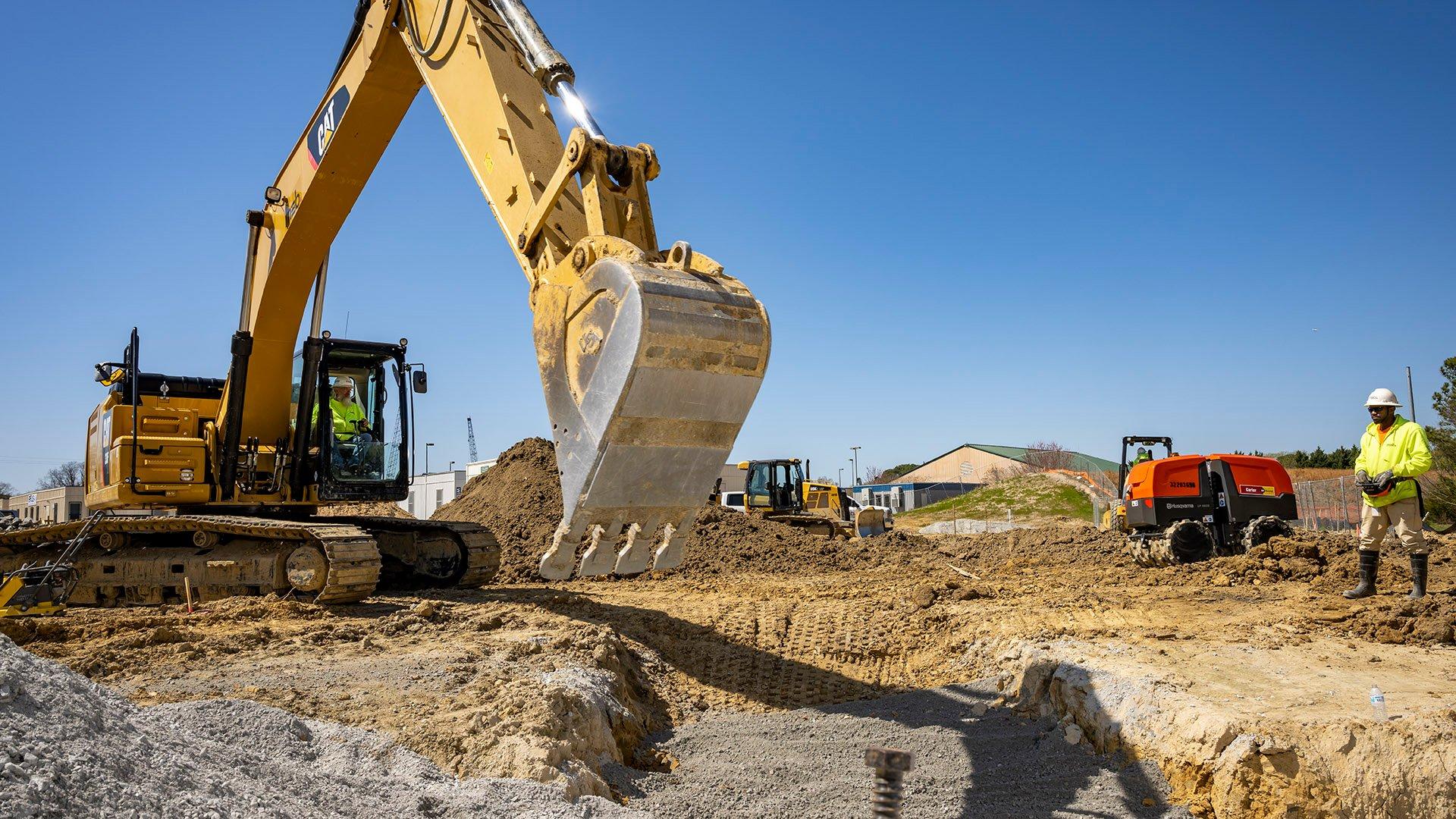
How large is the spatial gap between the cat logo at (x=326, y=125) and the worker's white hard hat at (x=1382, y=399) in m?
8.73

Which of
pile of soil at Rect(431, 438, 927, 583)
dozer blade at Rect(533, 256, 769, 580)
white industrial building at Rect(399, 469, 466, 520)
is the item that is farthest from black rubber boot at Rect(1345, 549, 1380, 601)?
white industrial building at Rect(399, 469, 466, 520)

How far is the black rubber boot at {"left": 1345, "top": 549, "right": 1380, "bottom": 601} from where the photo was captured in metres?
7.75

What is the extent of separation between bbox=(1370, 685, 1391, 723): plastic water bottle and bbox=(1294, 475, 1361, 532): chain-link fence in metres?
18.2

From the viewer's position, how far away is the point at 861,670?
23.4 ft

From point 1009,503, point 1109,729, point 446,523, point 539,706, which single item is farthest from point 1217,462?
point 1009,503

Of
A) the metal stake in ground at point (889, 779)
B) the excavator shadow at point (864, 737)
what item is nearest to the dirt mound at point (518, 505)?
the excavator shadow at point (864, 737)

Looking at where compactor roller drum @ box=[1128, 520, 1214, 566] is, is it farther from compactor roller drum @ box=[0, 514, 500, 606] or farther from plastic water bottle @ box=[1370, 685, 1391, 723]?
compactor roller drum @ box=[0, 514, 500, 606]

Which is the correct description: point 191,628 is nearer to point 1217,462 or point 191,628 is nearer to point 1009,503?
point 1217,462

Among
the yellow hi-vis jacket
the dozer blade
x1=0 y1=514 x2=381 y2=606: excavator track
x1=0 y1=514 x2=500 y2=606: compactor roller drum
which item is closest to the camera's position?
the dozer blade

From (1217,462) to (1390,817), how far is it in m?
9.00

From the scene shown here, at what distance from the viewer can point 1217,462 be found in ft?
40.4

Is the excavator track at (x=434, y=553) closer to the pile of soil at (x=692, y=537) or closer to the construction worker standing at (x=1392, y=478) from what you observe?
the pile of soil at (x=692, y=537)

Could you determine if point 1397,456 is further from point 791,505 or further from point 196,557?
point 791,505

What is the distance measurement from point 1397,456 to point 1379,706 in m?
3.65
